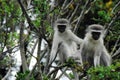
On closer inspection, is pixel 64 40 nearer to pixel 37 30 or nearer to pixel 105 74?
pixel 37 30

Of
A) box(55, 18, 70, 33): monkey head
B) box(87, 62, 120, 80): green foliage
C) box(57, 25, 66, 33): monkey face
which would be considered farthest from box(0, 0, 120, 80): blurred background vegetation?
box(57, 25, 66, 33): monkey face

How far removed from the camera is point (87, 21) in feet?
56.4

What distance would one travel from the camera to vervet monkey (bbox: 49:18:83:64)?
10500 mm

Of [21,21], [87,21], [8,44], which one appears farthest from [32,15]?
[87,21]

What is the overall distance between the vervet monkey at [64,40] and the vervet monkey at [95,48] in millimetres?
368

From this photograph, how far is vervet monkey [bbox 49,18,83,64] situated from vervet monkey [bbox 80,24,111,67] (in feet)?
→ 1.21

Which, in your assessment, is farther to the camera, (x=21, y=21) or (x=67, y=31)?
(x=67, y=31)

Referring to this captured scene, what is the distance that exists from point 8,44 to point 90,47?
2.04 m

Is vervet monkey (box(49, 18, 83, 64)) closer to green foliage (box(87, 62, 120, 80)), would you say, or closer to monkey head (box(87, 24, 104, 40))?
monkey head (box(87, 24, 104, 40))

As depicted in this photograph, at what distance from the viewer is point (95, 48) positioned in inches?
406

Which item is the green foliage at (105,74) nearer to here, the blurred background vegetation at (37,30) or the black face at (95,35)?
the blurred background vegetation at (37,30)

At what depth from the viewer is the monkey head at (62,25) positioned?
404 inches

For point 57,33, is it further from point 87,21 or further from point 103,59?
point 87,21

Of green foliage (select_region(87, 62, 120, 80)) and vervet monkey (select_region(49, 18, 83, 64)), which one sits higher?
vervet monkey (select_region(49, 18, 83, 64))
